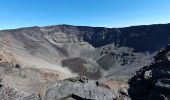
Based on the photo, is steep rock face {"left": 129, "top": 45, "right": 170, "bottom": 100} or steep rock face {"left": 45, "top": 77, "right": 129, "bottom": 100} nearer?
steep rock face {"left": 45, "top": 77, "right": 129, "bottom": 100}

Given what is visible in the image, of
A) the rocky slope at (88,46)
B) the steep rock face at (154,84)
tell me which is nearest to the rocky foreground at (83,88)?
the steep rock face at (154,84)

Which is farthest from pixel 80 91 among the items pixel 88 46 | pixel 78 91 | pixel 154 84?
pixel 88 46

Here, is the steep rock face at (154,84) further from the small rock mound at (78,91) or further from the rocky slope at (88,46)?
the rocky slope at (88,46)

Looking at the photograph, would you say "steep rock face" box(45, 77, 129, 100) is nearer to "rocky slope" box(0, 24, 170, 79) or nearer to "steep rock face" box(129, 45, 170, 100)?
"steep rock face" box(129, 45, 170, 100)

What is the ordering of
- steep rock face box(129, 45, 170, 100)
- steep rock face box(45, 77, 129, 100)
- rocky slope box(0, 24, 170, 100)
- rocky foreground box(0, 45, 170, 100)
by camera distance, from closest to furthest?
rocky foreground box(0, 45, 170, 100) < steep rock face box(45, 77, 129, 100) < rocky slope box(0, 24, 170, 100) < steep rock face box(129, 45, 170, 100)

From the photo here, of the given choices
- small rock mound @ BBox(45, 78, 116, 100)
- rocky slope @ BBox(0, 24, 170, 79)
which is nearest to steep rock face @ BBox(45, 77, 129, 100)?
small rock mound @ BBox(45, 78, 116, 100)

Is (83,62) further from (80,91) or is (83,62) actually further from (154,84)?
(80,91)

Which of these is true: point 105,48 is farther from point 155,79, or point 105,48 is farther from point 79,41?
point 155,79

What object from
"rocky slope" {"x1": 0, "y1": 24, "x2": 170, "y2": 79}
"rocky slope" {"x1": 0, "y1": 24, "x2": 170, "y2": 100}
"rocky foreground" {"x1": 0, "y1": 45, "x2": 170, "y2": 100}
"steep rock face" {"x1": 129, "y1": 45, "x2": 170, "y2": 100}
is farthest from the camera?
"rocky slope" {"x1": 0, "y1": 24, "x2": 170, "y2": 79}
